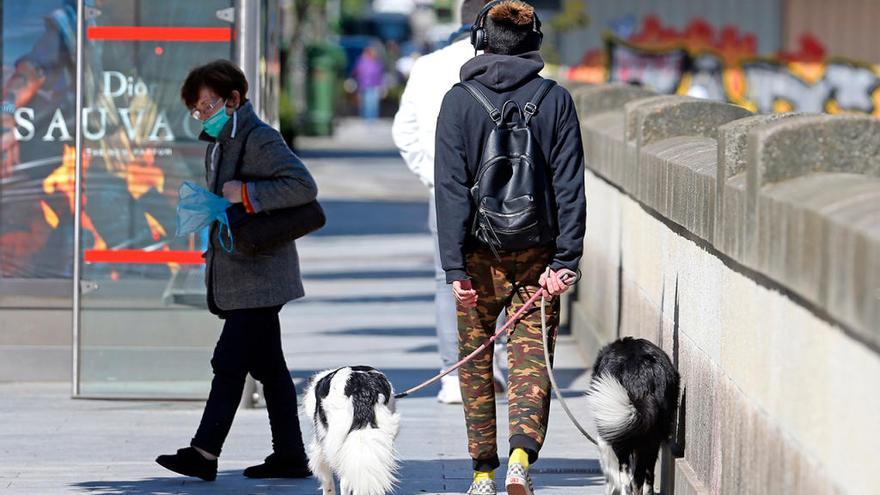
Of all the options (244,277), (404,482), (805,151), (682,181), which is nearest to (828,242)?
(805,151)

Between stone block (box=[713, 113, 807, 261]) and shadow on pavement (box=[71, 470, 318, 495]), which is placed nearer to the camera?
stone block (box=[713, 113, 807, 261])

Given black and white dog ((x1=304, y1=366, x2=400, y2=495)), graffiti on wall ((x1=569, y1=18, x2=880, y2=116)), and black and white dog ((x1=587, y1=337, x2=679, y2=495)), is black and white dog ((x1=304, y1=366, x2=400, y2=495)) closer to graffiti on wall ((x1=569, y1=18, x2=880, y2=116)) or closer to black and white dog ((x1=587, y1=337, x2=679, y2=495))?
black and white dog ((x1=587, y1=337, x2=679, y2=495))

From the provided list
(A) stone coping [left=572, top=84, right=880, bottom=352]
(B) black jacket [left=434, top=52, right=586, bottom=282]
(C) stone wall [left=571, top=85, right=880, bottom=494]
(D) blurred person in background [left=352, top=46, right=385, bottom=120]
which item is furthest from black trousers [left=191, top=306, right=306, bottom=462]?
(D) blurred person in background [left=352, top=46, right=385, bottom=120]

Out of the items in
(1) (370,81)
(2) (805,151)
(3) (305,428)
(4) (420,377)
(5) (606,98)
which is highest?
(2) (805,151)

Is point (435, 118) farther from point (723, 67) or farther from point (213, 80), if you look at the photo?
point (723, 67)

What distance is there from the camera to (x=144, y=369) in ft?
28.1

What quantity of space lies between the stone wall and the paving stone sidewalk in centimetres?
97

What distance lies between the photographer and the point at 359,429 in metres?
5.66

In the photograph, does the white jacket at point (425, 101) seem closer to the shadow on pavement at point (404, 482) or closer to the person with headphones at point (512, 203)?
the shadow on pavement at point (404, 482)

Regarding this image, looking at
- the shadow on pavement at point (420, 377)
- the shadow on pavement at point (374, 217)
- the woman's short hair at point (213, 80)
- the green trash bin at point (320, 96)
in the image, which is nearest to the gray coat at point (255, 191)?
the woman's short hair at point (213, 80)

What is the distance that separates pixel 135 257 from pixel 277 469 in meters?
2.30

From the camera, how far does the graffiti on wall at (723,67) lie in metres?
25.8

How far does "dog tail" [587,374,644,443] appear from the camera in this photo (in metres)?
5.71

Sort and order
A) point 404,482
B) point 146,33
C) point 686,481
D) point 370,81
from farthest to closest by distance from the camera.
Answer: point 370,81
point 146,33
point 404,482
point 686,481
